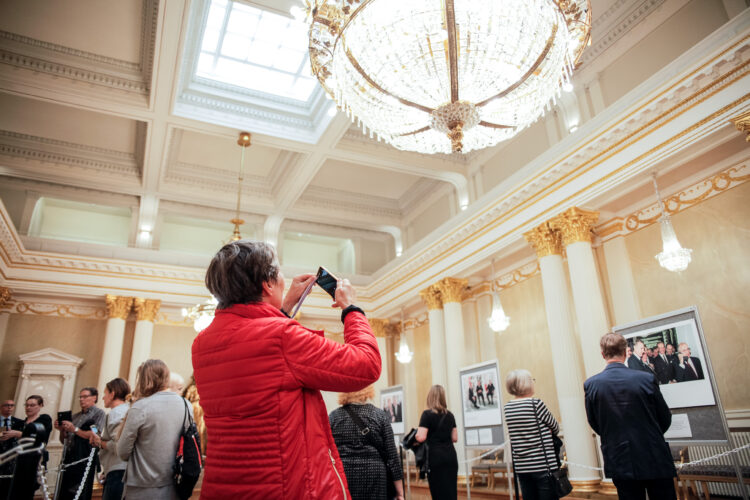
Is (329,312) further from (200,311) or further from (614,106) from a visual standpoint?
(614,106)

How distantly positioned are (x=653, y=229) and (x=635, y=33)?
2.63 meters

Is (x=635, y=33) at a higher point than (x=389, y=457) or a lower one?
higher

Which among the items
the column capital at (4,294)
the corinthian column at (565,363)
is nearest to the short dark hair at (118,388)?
the corinthian column at (565,363)

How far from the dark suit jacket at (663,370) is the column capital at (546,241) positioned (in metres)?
2.74

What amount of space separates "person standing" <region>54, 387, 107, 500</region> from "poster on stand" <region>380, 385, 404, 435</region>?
4.73 m

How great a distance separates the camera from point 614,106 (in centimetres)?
591

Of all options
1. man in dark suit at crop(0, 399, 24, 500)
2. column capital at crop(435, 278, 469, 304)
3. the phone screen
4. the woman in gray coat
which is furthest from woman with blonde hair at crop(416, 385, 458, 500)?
column capital at crop(435, 278, 469, 304)

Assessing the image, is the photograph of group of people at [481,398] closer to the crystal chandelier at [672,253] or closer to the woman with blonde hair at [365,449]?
the crystal chandelier at [672,253]

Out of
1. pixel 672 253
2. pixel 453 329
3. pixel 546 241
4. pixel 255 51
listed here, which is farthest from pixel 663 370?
pixel 255 51

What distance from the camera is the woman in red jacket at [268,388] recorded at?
4.15 feet

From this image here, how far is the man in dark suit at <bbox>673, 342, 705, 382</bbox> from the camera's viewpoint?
153 inches

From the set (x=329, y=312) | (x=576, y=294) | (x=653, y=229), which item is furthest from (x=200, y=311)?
(x=653, y=229)

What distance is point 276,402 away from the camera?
4.24ft

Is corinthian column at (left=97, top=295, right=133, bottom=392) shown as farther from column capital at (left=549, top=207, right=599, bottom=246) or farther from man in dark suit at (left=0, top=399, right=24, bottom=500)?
column capital at (left=549, top=207, right=599, bottom=246)
